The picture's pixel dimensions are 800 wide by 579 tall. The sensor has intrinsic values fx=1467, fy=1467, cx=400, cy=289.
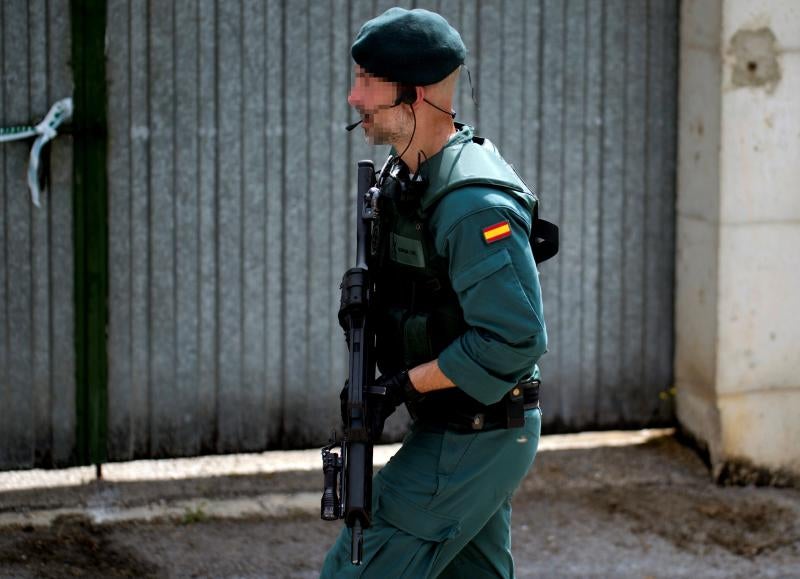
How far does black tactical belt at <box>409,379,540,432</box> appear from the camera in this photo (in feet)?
12.8

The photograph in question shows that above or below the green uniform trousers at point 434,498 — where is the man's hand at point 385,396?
above

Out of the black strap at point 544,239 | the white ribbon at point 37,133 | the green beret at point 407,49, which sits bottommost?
the black strap at point 544,239

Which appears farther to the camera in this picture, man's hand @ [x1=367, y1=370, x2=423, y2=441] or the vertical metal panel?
the vertical metal panel

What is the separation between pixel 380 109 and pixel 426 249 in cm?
40

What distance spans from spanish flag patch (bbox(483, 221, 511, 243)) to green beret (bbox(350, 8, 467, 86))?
17.9 inches

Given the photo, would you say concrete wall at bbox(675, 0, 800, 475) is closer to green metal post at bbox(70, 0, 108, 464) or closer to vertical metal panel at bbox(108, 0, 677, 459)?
vertical metal panel at bbox(108, 0, 677, 459)

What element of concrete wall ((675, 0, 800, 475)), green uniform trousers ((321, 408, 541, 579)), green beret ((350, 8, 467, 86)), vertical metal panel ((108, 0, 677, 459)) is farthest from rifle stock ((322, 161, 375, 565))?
concrete wall ((675, 0, 800, 475))

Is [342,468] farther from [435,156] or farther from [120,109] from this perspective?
[120,109]

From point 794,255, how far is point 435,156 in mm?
3123

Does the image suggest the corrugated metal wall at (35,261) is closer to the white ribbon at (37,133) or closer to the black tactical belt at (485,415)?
the white ribbon at (37,133)

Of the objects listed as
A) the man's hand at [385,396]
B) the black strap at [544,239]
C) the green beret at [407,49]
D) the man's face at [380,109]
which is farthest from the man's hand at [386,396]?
the green beret at [407,49]

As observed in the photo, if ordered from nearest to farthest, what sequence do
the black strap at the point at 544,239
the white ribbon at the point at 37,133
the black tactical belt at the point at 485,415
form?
the black tactical belt at the point at 485,415, the black strap at the point at 544,239, the white ribbon at the point at 37,133

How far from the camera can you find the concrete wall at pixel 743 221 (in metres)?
6.41

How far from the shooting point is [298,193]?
6.41 metres
